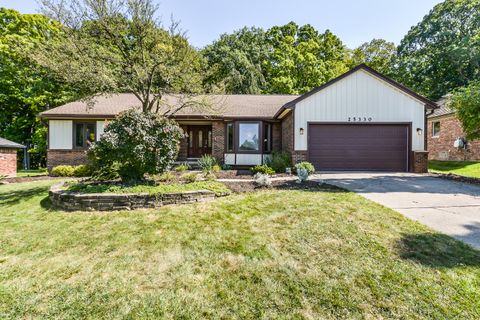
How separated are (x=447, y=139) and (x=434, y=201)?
49.8ft

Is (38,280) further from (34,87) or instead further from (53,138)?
(34,87)

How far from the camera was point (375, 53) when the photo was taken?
101 feet

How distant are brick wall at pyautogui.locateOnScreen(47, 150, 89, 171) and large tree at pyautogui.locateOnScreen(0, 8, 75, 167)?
26.9 feet

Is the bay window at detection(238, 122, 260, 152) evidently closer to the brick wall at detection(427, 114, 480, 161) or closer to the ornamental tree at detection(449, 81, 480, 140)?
the ornamental tree at detection(449, 81, 480, 140)

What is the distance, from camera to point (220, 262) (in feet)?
10.9

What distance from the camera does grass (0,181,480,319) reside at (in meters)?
2.53

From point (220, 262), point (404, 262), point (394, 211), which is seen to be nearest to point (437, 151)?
point (394, 211)

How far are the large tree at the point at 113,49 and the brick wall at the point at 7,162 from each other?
6.75 m

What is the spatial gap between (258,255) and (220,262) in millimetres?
559

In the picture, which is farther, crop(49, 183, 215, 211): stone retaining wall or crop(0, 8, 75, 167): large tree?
crop(0, 8, 75, 167): large tree

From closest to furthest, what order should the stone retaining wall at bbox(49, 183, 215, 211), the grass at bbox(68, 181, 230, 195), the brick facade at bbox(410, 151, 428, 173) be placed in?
1. the stone retaining wall at bbox(49, 183, 215, 211)
2. the grass at bbox(68, 181, 230, 195)
3. the brick facade at bbox(410, 151, 428, 173)

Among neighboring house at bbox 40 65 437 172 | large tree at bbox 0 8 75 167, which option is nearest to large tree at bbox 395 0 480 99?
neighboring house at bbox 40 65 437 172

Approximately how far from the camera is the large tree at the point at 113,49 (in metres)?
7.28

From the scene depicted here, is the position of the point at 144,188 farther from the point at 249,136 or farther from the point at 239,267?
the point at 249,136
